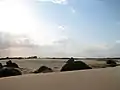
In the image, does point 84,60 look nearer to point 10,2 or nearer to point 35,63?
point 35,63

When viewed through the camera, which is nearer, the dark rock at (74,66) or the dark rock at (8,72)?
the dark rock at (8,72)

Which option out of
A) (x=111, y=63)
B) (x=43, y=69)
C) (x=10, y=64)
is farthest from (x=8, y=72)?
(x=111, y=63)

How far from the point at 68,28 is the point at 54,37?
0.47ft

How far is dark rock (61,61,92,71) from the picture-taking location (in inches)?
59.6

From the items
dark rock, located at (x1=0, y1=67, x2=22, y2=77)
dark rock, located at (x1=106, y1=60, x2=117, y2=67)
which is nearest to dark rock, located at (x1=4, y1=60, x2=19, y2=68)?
dark rock, located at (x1=0, y1=67, x2=22, y2=77)

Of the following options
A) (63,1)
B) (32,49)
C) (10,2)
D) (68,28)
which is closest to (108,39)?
(68,28)

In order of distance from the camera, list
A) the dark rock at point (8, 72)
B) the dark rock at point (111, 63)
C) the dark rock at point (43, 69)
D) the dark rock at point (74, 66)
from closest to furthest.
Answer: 1. the dark rock at point (8, 72)
2. the dark rock at point (43, 69)
3. the dark rock at point (74, 66)
4. the dark rock at point (111, 63)

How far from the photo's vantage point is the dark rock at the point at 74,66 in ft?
4.97

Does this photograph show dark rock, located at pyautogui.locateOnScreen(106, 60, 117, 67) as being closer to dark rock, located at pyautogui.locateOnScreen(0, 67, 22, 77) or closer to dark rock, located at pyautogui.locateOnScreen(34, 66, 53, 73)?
dark rock, located at pyautogui.locateOnScreen(34, 66, 53, 73)

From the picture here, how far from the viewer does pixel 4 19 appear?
50.6 inches

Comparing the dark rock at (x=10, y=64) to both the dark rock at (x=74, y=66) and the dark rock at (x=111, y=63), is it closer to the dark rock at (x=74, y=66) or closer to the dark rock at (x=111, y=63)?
the dark rock at (x=74, y=66)

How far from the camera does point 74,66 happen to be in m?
1.58

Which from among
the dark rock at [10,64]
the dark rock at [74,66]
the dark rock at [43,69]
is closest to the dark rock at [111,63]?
the dark rock at [74,66]

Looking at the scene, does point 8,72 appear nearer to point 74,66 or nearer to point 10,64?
point 10,64
